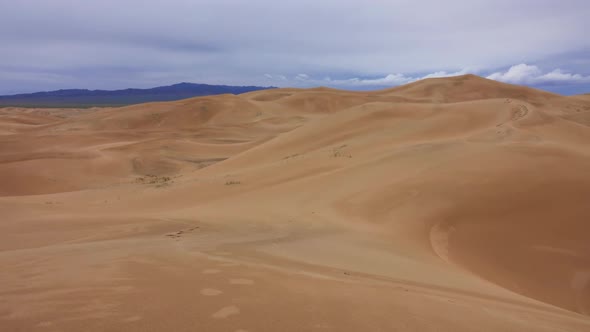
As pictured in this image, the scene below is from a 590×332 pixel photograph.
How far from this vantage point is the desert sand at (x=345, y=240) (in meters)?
2.90

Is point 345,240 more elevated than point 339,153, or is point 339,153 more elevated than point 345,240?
point 339,153

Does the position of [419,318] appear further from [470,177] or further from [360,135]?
[360,135]

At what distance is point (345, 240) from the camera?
20.3ft

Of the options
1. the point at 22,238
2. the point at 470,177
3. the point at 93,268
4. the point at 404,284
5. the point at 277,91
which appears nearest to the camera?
the point at 93,268

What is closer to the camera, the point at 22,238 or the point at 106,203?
the point at 22,238

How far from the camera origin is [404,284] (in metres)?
4.14

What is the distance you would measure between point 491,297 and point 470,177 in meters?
4.98

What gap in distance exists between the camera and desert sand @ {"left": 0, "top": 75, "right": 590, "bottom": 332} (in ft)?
9.51

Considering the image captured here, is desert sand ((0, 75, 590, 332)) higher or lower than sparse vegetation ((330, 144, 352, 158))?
lower

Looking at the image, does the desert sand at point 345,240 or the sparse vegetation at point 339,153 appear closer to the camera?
the desert sand at point 345,240

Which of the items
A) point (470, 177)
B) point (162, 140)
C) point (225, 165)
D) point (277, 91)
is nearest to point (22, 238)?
point (470, 177)

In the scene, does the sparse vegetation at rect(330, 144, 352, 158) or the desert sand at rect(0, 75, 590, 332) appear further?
the sparse vegetation at rect(330, 144, 352, 158)

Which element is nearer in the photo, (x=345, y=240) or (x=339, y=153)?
(x=345, y=240)

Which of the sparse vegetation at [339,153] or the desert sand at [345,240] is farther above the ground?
the sparse vegetation at [339,153]
